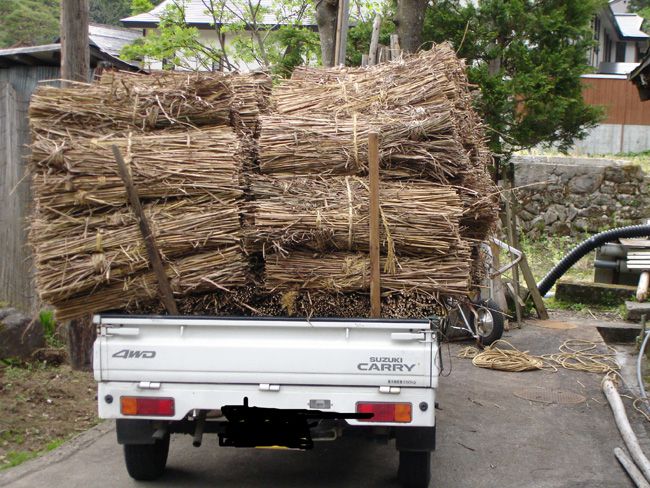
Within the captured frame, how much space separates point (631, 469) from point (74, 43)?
5605mm

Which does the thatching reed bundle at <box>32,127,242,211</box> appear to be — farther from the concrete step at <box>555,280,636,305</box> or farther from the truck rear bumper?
the concrete step at <box>555,280,636,305</box>

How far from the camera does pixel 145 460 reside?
17.1 feet

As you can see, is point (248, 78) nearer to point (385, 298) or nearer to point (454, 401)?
point (385, 298)

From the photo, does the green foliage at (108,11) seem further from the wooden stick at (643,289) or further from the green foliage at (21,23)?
the wooden stick at (643,289)

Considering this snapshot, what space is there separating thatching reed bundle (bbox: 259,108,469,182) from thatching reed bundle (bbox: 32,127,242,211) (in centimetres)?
32

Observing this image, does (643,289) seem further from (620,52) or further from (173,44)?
(620,52)

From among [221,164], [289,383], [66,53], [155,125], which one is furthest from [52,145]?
[66,53]

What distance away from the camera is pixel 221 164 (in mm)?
4836

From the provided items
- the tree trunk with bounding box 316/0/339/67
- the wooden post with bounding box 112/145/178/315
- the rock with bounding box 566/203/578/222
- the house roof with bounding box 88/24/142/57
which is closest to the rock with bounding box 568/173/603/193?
the rock with bounding box 566/203/578/222

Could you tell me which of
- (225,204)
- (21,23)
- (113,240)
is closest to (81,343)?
(113,240)

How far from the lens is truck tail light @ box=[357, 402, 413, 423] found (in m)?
4.52

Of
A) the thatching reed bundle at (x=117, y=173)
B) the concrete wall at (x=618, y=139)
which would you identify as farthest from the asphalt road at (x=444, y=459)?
the concrete wall at (x=618, y=139)

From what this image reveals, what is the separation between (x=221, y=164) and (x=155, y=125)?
1.81 feet

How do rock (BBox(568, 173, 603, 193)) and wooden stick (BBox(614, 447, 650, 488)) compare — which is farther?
rock (BBox(568, 173, 603, 193))
